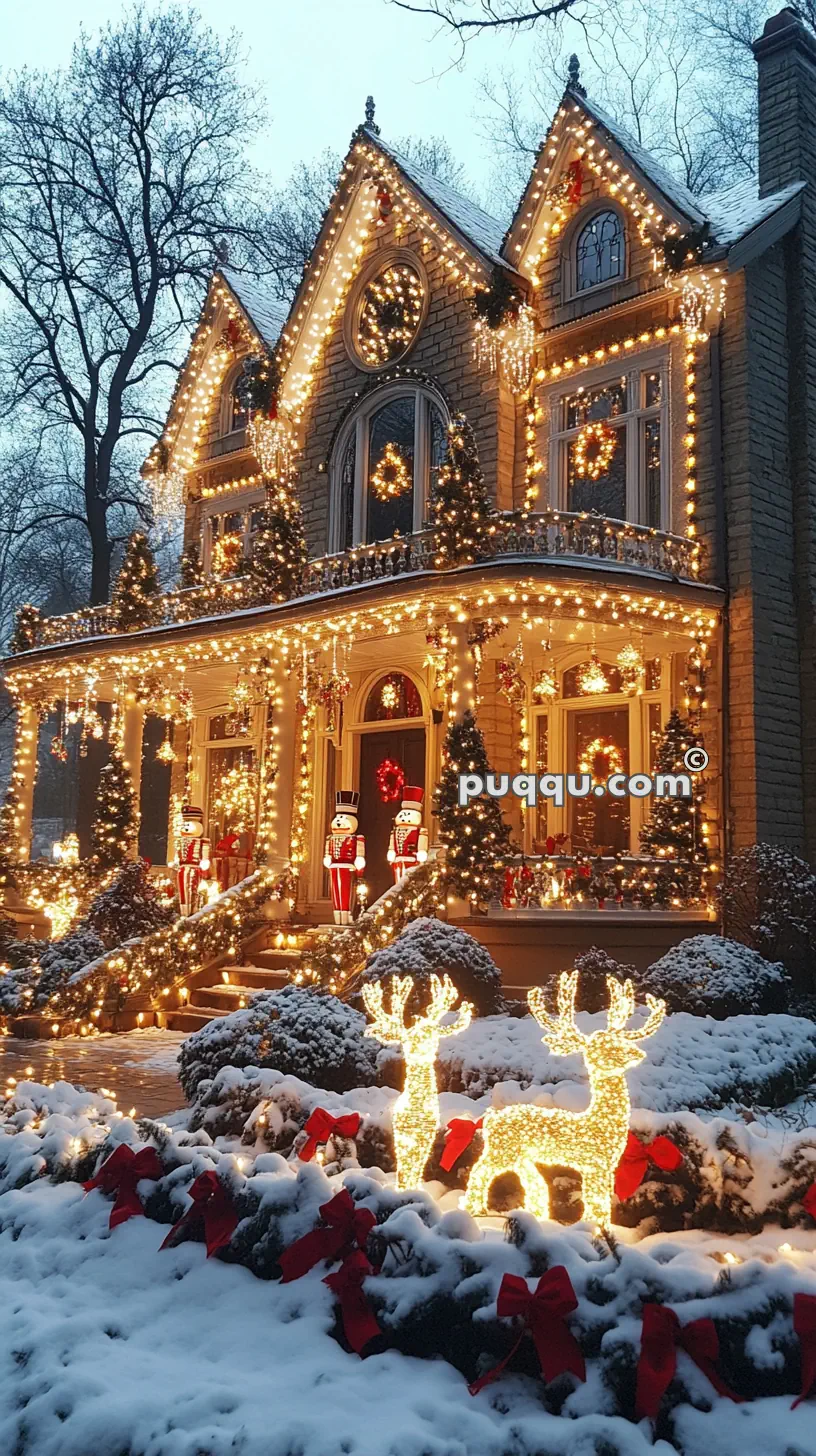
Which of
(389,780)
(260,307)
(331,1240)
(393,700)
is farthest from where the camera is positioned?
(260,307)

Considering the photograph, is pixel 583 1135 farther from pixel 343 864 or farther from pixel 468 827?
pixel 343 864

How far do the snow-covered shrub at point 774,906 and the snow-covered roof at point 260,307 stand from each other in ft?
40.9

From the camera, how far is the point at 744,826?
13539mm

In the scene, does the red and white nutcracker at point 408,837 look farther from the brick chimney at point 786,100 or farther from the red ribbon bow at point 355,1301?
the brick chimney at point 786,100

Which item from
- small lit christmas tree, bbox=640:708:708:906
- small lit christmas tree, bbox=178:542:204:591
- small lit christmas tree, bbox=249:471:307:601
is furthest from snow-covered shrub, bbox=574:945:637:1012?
small lit christmas tree, bbox=178:542:204:591

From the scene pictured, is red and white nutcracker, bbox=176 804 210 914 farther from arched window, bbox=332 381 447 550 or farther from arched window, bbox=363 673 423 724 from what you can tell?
arched window, bbox=332 381 447 550

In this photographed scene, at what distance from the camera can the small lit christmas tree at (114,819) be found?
1756 centimetres

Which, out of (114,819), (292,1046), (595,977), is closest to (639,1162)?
(292,1046)

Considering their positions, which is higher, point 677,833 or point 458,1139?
point 677,833

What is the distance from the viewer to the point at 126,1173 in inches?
205

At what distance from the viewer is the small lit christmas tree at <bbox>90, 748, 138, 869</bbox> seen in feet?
57.6

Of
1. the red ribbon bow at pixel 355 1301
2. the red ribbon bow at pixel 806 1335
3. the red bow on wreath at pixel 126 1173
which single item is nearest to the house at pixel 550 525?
the red bow on wreath at pixel 126 1173

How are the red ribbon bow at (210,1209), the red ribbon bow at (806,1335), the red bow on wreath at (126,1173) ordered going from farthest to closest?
the red bow on wreath at (126,1173) < the red ribbon bow at (210,1209) < the red ribbon bow at (806,1335)

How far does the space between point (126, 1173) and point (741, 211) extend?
14643 millimetres
